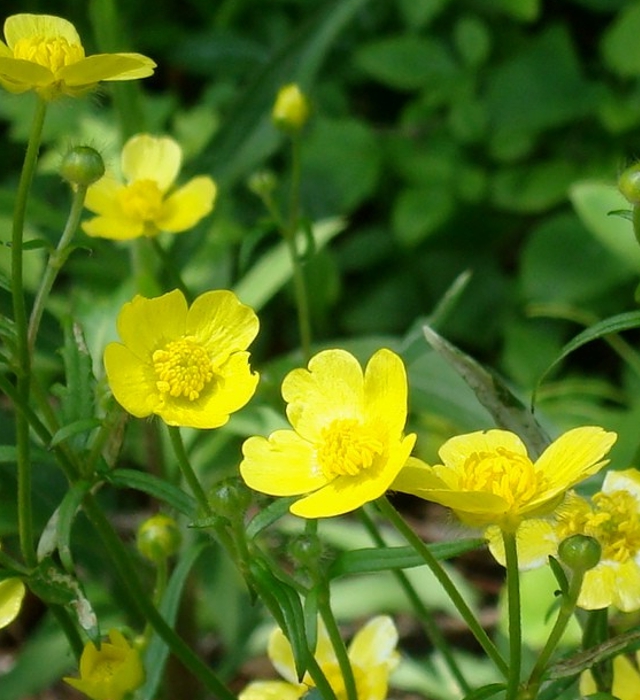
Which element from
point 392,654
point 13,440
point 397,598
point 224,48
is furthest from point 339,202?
point 392,654

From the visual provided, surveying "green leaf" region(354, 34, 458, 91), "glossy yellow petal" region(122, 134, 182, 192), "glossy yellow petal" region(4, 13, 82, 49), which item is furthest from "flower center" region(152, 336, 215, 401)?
"green leaf" region(354, 34, 458, 91)

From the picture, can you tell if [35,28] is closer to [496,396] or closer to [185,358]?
[185,358]

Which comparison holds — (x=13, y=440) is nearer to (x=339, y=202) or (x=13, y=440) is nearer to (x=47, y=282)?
(x=47, y=282)

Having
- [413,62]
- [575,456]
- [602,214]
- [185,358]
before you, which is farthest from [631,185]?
[413,62]

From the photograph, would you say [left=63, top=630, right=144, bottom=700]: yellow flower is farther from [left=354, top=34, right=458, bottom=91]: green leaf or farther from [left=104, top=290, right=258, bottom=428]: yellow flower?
[left=354, top=34, right=458, bottom=91]: green leaf

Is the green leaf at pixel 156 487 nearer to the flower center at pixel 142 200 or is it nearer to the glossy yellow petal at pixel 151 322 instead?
the glossy yellow petal at pixel 151 322
